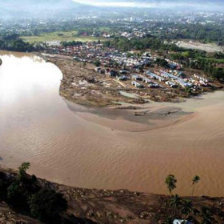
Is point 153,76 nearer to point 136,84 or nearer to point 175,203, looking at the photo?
point 136,84

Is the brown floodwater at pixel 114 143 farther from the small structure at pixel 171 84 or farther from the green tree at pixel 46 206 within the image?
the small structure at pixel 171 84

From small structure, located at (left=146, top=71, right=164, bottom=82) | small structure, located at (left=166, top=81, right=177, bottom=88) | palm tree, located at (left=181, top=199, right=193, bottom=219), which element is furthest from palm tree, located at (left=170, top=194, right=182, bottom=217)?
small structure, located at (left=146, top=71, right=164, bottom=82)

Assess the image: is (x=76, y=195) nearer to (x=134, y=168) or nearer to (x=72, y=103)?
(x=134, y=168)

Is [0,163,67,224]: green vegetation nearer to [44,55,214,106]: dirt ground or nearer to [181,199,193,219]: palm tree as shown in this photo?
[181,199,193,219]: palm tree

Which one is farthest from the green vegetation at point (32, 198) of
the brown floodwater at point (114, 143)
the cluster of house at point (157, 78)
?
the cluster of house at point (157, 78)

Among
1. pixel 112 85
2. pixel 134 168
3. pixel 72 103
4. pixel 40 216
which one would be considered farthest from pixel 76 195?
pixel 112 85

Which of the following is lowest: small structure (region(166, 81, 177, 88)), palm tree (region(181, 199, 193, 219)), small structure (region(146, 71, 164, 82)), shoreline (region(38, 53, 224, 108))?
palm tree (region(181, 199, 193, 219))
